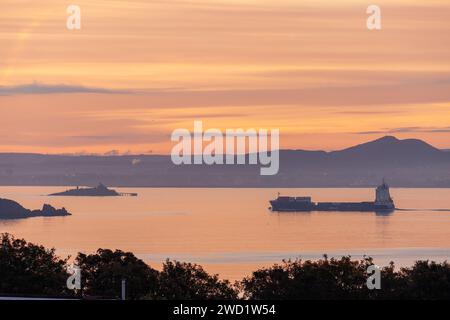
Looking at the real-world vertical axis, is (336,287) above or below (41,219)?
below

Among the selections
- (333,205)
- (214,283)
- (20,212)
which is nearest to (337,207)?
(333,205)

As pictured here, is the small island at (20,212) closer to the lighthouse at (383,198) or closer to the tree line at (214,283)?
the lighthouse at (383,198)

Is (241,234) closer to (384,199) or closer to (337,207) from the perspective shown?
(337,207)

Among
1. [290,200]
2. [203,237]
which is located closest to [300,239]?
[203,237]
